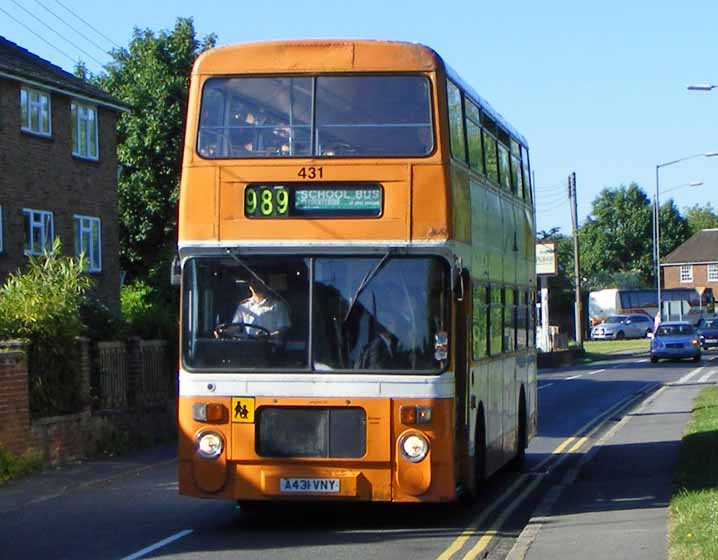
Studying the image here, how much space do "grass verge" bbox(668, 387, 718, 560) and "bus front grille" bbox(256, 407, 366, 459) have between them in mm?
2771

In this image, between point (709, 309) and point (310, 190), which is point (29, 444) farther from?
point (709, 309)

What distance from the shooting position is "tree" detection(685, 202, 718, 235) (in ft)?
536

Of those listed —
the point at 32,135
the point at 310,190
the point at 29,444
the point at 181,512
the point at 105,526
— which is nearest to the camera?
the point at 310,190

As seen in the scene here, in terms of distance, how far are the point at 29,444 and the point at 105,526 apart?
4908 millimetres

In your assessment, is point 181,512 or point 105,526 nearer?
point 105,526

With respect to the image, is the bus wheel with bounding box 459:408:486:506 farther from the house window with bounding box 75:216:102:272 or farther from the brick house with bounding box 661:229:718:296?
the brick house with bounding box 661:229:718:296

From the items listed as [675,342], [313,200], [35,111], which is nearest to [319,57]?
[313,200]

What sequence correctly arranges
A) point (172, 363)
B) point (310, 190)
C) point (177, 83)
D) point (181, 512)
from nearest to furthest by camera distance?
point (310, 190), point (181, 512), point (172, 363), point (177, 83)

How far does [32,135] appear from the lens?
3438 centimetres

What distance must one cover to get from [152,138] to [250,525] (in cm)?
4083

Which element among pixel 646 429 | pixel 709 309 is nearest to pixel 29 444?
pixel 646 429

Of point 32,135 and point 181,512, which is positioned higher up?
point 32,135

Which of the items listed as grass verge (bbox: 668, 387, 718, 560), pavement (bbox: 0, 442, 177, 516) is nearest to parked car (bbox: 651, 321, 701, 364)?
grass verge (bbox: 668, 387, 718, 560)

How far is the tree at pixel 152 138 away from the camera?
52.4 m
